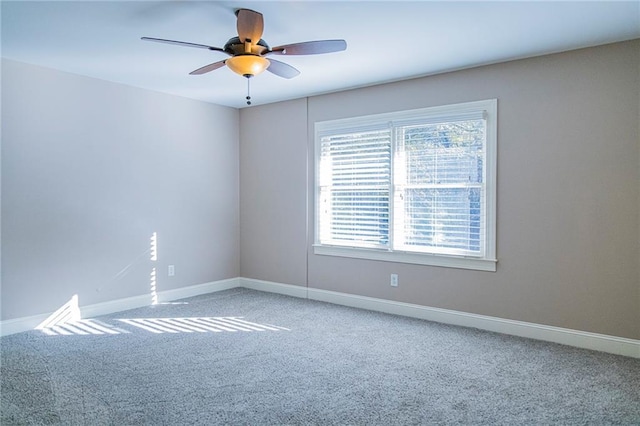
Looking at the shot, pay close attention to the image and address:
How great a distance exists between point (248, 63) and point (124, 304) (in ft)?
10.8

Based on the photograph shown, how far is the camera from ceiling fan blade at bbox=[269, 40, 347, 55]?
2830mm

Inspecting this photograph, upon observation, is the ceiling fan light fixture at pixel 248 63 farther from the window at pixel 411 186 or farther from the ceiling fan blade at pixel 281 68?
the window at pixel 411 186

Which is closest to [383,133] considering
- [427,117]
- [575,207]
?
[427,117]

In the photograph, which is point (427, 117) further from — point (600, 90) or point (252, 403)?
point (252, 403)

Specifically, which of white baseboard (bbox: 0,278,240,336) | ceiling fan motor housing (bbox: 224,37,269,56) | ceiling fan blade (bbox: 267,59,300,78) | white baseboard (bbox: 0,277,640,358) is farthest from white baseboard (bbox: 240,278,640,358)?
ceiling fan motor housing (bbox: 224,37,269,56)

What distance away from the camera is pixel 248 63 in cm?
298

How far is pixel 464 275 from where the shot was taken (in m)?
4.33

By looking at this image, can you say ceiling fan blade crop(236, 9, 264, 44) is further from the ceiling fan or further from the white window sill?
the white window sill

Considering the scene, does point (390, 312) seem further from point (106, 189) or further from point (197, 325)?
point (106, 189)

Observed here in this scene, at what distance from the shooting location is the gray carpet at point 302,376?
256cm

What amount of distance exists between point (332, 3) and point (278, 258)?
362 cm

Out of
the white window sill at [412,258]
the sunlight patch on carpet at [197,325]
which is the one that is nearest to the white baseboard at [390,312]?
the white window sill at [412,258]

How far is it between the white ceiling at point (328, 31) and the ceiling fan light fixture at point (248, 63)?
0.33 metres

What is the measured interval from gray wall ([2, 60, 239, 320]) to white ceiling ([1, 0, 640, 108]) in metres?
0.45
